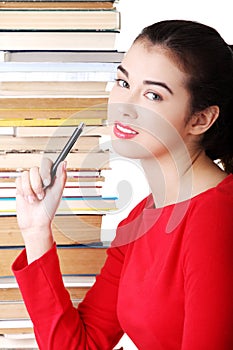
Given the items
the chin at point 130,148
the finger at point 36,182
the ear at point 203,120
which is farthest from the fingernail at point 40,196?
the ear at point 203,120

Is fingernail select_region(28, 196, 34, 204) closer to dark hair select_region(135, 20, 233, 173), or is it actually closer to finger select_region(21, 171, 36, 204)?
finger select_region(21, 171, 36, 204)

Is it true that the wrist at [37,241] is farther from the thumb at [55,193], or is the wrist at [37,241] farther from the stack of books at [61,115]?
the stack of books at [61,115]

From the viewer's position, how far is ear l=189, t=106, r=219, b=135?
103 cm

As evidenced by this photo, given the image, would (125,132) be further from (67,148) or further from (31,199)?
(31,199)

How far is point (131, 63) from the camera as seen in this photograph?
103 centimetres

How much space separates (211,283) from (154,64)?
0.32m

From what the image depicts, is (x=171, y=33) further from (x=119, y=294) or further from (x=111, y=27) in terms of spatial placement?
(x=119, y=294)

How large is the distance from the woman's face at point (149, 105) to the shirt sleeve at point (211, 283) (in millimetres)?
126

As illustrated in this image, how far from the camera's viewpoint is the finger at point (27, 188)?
1.09 m

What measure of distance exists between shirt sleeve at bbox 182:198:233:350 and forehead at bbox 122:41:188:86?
0.19 m

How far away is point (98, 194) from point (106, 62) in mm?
243

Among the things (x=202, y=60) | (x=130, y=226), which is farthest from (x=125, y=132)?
(x=130, y=226)

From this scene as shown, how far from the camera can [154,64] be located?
39.8 inches

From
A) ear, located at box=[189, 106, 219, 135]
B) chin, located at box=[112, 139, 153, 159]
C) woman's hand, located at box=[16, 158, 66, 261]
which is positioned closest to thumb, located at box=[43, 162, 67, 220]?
woman's hand, located at box=[16, 158, 66, 261]
